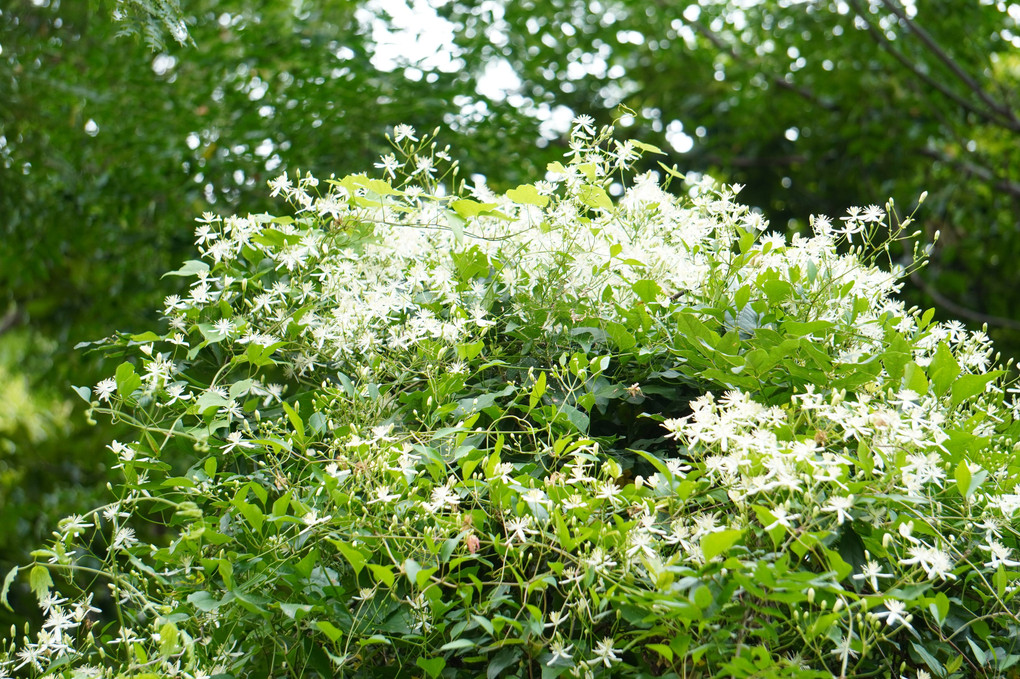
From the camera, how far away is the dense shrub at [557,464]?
1.09 meters

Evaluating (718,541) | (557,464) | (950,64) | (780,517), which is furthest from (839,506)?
(950,64)

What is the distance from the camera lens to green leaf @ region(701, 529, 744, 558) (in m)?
0.96

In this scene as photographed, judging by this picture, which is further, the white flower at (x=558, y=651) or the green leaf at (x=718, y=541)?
the white flower at (x=558, y=651)

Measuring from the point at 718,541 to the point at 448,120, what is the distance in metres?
3.30

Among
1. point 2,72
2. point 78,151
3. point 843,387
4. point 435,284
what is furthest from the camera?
point 78,151

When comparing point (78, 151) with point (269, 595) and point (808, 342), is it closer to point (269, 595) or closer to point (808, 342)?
point (269, 595)

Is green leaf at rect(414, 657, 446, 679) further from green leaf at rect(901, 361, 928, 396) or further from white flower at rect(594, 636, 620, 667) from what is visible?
green leaf at rect(901, 361, 928, 396)

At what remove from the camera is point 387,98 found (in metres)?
4.00

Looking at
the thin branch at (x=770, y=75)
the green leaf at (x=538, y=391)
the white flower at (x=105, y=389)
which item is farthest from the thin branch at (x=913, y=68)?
the white flower at (x=105, y=389)

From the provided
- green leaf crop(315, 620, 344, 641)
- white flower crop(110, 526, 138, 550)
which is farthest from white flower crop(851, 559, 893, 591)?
white flower crop(110, 526, 138, 550)

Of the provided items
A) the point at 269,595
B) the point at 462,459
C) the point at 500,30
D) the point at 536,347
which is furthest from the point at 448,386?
the point at 500,30

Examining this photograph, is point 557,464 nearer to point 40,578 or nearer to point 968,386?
point 968,386

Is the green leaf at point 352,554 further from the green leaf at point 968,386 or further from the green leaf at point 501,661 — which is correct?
the green leaf at point 968,386

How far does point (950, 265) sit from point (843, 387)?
4.30 meters
